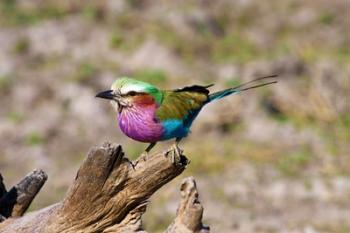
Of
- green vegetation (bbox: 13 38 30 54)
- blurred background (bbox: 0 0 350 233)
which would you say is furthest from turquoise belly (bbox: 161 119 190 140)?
green vegetation (bbox: 13 38 30 54)

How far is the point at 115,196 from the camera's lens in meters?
5.91

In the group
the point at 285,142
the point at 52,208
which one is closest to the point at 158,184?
the point at 52,208

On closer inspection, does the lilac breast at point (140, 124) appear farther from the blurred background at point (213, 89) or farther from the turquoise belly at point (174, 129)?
the blurred background at point (213, 89)

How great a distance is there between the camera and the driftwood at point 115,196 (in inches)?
226

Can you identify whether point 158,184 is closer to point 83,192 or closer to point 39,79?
point 83,192

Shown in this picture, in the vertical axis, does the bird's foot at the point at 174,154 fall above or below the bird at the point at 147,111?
below

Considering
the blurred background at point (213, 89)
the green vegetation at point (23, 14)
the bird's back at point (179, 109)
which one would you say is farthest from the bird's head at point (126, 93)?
the green vegetation at point (23, 14)

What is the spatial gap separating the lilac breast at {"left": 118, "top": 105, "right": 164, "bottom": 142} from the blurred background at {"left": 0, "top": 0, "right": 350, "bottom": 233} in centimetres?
481

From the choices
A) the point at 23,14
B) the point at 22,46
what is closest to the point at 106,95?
the point at 22,46

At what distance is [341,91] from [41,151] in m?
3.91

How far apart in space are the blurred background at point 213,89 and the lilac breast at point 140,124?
481 centimetres

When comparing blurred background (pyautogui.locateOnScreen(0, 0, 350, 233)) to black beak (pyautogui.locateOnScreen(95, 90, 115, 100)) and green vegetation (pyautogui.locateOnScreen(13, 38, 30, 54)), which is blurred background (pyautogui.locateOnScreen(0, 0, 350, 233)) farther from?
black beak (pyautogui.locateOnScreen(95, 90, 115, 100))

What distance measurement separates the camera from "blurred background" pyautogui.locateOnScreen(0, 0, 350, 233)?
11.5m

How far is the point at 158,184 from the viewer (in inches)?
229
